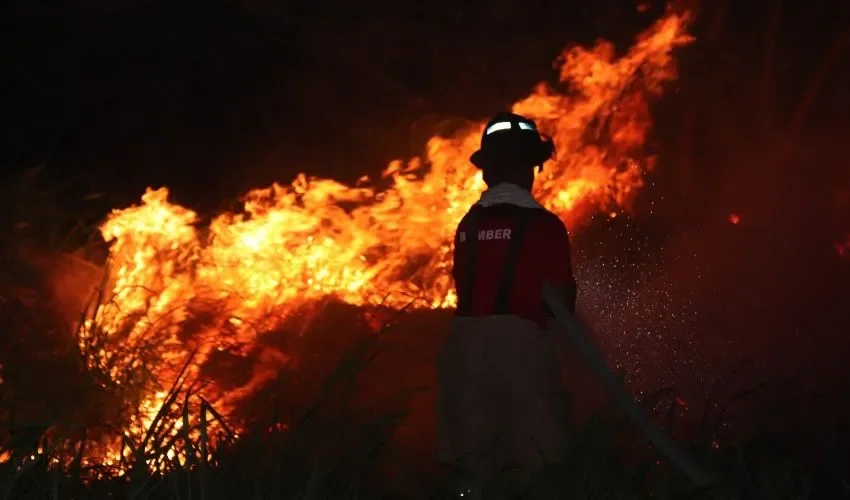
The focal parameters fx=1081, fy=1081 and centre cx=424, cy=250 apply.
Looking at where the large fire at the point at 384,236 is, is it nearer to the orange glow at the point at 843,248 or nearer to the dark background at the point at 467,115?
the dark background at the point at 467,115

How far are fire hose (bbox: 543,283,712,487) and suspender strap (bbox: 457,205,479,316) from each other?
54 cm

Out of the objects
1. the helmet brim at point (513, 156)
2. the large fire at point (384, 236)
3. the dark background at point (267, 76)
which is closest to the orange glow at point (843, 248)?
the dark background at point (267, 76)

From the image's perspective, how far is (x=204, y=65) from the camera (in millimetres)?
11289

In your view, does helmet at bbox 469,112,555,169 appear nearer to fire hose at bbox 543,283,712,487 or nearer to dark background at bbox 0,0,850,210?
fire hose at bbox 543,283,712,487

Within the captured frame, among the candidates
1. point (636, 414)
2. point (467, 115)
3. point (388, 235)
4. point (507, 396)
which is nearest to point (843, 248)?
point (467, 115)

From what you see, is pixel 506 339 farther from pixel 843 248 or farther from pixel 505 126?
pixel 843 248

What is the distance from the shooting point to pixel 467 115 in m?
10.0

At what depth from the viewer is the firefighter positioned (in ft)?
16.3

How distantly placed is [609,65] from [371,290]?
2.39 metres

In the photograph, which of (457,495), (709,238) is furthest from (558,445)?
(709,238)

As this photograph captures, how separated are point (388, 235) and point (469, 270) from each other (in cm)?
290

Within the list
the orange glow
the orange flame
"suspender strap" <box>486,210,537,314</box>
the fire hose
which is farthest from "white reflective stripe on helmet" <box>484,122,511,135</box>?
the orange glow

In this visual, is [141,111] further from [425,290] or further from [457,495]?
[457,495]

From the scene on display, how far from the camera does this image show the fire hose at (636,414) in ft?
14.0
